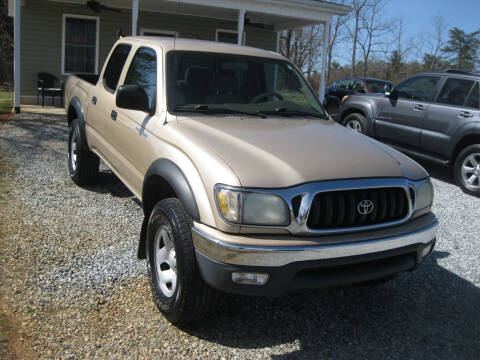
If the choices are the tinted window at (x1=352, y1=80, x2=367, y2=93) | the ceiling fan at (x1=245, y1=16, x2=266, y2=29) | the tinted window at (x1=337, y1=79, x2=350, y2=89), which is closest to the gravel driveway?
the tinted window at (x1=352, y1=80, x2=367, y2=93)

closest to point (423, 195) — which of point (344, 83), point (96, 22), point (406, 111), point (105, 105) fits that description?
point (105, 105)

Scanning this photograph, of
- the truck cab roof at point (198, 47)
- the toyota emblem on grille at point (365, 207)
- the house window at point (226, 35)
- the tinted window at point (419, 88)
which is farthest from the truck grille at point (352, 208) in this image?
the house window at point (226, 35)

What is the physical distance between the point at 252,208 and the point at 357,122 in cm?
739

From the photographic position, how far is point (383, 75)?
37188 mm

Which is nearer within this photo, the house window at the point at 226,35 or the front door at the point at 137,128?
the front door at the point at 137,128

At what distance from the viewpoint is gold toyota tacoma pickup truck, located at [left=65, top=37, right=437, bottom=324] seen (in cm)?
262

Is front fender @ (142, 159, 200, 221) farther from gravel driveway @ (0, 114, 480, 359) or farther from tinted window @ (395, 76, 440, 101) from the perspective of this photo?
tinted window @ (395, 76, 440, 101)

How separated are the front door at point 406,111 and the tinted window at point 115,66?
5.23 metres

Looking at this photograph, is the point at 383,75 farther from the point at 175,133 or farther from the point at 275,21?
the point at 175,133

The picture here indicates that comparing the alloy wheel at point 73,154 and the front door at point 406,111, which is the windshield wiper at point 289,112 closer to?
the alloy wheel at point 73,154

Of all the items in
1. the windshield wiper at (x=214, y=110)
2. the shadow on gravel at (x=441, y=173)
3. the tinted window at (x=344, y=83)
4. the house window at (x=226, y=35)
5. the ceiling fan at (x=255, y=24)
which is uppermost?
the ceiling fan at (x=255, y=24)

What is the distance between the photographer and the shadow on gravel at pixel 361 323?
3.05 m

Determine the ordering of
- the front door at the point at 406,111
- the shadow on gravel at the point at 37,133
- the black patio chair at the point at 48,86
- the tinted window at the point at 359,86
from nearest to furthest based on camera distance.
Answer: the front door at the point at 406,111, the shadow on gravel at the point at 37,133, the black patio chair at the point at 48,86, the tinted window at the point at 359,86

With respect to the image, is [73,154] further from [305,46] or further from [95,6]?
[305,46]
